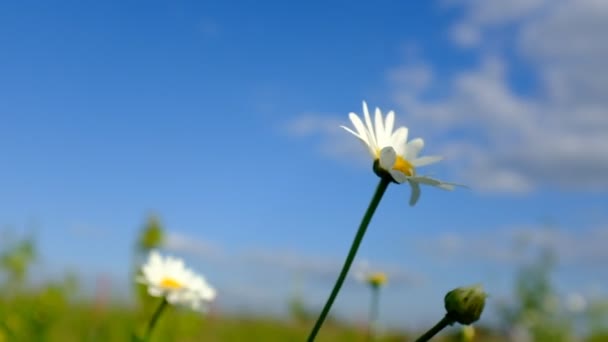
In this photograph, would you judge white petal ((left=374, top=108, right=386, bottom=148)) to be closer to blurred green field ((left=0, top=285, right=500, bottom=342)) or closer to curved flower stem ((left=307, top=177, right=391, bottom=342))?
curved flower stem ((left=307, top=177, right=391, bottom=342))

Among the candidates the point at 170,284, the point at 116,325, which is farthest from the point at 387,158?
the point at 116,325

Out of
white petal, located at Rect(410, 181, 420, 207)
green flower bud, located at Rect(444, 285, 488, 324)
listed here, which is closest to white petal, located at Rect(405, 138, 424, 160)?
white petal, located at Rect(410, 181, 420, 207)

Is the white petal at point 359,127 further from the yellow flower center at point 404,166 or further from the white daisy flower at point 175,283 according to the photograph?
the white daisy flower at point 175,283

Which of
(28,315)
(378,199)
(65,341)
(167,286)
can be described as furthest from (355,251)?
(65,341)

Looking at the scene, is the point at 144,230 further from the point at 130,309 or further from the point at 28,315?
the point at 130,309

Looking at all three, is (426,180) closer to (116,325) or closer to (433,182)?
(433,182)
